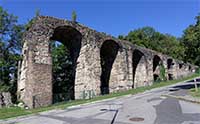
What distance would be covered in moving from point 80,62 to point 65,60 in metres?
14.0

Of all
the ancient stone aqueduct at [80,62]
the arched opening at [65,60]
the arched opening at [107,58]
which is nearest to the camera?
the ancient stone aqueduct at [80,62]

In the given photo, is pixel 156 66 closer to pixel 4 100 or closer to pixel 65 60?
pixel 65 60

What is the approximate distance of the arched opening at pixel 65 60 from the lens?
2934 centimetres

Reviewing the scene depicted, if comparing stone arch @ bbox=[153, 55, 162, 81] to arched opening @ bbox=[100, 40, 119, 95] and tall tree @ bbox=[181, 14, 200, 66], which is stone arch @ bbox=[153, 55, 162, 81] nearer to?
arched opening @ bbox=[100, 40, 119, 95]

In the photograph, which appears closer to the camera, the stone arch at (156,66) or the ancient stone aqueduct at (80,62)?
the ancient stone aqueduct at (80,62)

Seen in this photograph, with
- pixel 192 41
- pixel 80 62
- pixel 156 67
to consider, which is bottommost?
pixel 80 62

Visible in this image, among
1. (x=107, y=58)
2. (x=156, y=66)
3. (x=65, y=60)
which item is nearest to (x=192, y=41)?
(x=107, y=58)

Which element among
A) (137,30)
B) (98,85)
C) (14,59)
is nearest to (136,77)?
(98,85)

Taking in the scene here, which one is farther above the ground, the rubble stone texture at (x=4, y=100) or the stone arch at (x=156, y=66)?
the stone arch at (x=156, y=66)

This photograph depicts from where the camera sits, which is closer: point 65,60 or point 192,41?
point 192,41

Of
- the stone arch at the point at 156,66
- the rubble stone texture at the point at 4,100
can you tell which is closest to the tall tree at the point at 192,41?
the rubble stone texture at the point at 4,100

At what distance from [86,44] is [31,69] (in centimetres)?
813

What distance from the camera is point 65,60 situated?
43062 millimetres

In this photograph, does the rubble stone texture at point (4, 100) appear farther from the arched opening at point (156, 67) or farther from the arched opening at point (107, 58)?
the arched opening at point (156, 67)
